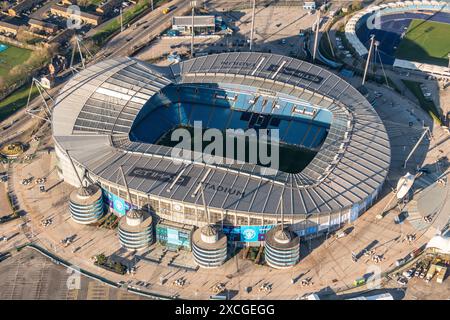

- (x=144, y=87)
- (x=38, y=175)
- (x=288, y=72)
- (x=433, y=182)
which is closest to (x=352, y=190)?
(x=433, y=182)

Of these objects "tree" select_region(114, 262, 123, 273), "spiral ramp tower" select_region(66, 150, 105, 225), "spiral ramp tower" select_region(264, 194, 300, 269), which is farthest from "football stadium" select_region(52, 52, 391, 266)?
"tree" select_region(114, 262, 123, 273)

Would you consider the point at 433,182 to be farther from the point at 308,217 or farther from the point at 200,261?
the point at 200,261

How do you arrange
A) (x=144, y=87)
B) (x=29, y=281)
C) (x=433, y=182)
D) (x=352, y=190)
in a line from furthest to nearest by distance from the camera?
1. (x=144, y=87)
2. (x=433, y=182)
3. (x=352, y=190)
4. (x=29, y=281)

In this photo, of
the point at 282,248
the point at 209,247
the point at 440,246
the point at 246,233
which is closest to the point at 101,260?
the point at 209,247

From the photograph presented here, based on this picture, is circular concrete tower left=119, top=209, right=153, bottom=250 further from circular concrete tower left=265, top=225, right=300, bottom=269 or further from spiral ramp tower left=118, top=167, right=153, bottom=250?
circular concrete tower left=265, top=225, right=300, bottom=269

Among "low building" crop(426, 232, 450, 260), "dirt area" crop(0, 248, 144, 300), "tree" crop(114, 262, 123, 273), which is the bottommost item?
"dirt area" crop(0, 248, 144, 300)

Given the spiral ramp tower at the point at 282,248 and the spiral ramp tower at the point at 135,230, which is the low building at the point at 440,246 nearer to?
the spiral ramp tower at the point at 282,248

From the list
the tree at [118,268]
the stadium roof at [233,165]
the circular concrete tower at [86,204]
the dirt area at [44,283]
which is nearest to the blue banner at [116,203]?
the circular concrete tower at [86,204]
